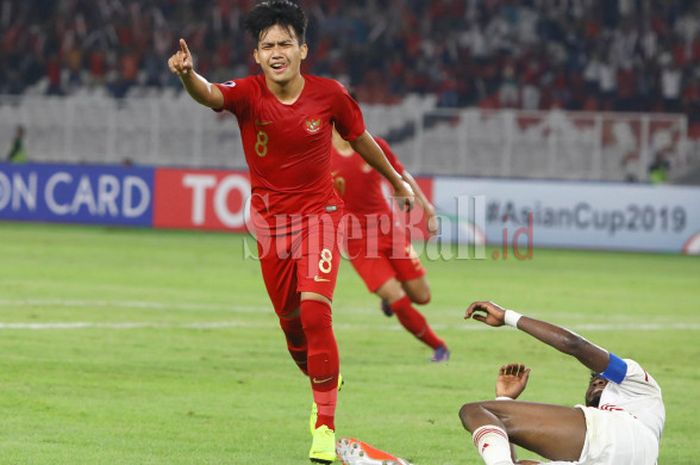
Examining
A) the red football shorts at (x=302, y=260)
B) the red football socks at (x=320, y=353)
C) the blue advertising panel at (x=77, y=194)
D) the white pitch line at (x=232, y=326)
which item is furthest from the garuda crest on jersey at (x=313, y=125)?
the blue advertising panel at (x=77, y=194)

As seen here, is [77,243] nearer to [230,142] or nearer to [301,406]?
[230,142]

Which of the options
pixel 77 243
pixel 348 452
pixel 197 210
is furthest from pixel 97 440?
pixel 197 210

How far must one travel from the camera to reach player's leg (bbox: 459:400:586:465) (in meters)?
6.68

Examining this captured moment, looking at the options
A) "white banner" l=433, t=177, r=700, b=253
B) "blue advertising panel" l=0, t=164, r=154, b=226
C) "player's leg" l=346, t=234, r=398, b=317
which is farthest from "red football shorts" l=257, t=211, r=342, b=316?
"blue advertising panel" l=0, t=164, r=154, b=226

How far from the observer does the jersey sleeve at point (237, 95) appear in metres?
8.09

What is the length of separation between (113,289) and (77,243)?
7.55m

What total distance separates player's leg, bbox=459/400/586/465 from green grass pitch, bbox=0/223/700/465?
4.30 ft

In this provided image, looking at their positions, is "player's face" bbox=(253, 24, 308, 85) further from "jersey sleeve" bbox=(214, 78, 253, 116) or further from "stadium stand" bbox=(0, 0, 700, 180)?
"stadium stand" bbox=(0, 0, 700, 180)

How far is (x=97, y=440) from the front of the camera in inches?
329

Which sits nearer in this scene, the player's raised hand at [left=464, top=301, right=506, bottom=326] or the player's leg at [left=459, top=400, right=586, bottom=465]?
A: the player's leg at [left=459, top=400, right=586, bottom=465]

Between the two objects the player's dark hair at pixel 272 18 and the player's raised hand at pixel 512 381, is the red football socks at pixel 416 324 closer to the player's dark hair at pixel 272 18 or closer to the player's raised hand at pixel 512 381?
the player's dark hair at pixel 272 18

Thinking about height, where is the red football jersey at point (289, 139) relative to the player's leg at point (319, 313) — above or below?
above

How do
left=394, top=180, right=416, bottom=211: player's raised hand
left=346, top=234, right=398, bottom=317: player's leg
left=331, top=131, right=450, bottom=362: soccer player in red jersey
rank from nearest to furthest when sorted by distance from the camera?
1. left=394, top=180, right=416, bottom=211: player's raised hand
2. left=331, top=131, right=450, bottom=362: soccer player in red jersey
3. left=346, top=234, right=398, bottom=317: player's leg

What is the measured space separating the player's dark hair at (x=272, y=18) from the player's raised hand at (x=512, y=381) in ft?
7.86
